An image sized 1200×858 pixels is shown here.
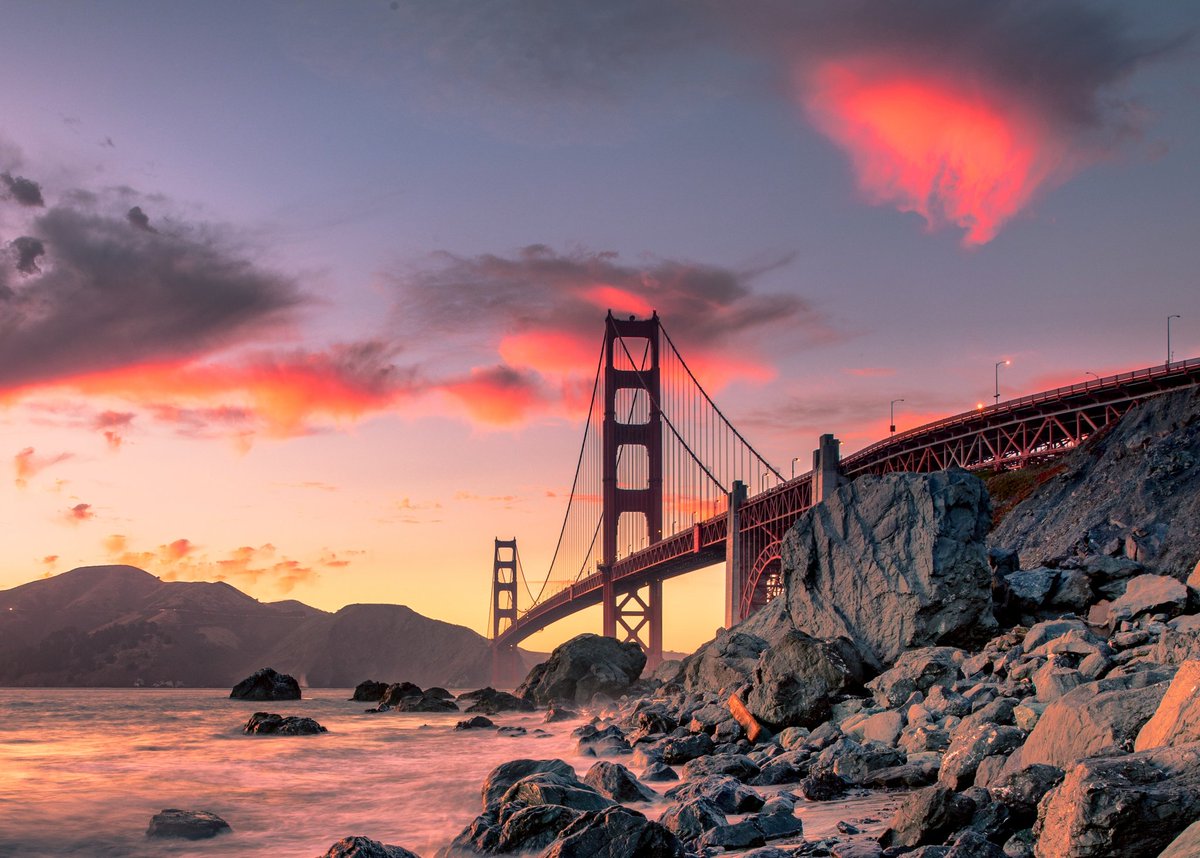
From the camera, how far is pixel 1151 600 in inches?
608

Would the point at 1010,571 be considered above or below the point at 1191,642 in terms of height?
above

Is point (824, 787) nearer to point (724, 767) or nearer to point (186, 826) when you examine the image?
point (724, 767)

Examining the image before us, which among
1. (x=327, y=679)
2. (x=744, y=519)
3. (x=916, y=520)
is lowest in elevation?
(x=327, y=679)

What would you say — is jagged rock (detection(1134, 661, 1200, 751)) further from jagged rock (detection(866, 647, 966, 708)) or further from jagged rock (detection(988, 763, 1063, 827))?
jagged rock (detection(866, 647, 966, 708))

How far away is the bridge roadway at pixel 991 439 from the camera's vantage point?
3641 cm

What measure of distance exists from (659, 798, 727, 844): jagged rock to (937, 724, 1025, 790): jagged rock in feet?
6.22

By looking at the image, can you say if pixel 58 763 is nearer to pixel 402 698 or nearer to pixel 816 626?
pixel 816 626

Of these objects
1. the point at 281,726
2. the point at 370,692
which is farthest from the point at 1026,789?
the point at 370,692

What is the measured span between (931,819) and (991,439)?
125ft

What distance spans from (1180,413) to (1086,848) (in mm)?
31689

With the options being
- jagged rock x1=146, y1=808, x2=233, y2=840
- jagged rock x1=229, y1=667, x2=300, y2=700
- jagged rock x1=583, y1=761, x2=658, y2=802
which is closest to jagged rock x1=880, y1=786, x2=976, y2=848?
jagged rock x1=583, y1=761, x2=658, y2=802

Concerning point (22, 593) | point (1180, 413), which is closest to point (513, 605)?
point (1180, 413)

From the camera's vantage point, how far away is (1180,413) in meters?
32.6

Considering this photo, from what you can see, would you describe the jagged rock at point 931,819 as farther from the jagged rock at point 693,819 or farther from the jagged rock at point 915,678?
the jagged rock at point 915,678
